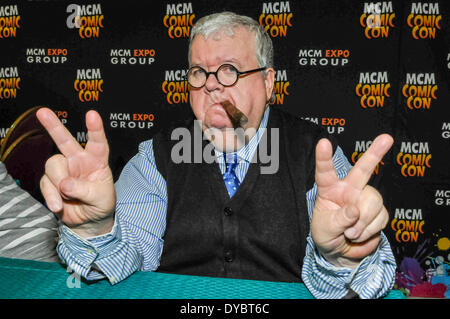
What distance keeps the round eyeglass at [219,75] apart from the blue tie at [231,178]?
27 cm

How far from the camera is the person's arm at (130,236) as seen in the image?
1.01 metres

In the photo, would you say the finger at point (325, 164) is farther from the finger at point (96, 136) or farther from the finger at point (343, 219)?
the finger at point (96, 136)

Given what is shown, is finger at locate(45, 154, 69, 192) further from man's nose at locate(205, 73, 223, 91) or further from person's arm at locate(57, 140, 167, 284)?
man's nose at locate(205, 73, 223, 91)

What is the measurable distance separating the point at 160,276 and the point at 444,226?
268 centimetres

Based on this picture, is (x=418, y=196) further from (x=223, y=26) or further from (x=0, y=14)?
(x=0, y=14)

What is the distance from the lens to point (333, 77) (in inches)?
116

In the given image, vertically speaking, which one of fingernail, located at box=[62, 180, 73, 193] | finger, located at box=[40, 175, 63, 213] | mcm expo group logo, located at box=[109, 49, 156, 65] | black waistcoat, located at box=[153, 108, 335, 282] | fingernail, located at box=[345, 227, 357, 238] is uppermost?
mcm expo group logo, located at box=[109, 49, 156, 65]

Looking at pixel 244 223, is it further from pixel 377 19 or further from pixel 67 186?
pixel 377 19

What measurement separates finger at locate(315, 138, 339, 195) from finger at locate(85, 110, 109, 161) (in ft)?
1.55

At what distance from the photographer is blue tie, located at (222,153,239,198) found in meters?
1.45

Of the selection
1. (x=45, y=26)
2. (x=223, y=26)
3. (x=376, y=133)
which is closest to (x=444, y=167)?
(x=376, y=133)

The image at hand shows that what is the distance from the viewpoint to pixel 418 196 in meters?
2.96

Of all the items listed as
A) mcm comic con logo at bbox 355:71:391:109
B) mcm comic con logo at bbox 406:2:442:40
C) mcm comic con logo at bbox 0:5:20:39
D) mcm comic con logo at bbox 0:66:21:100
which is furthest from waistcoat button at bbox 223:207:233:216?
mcm comic con logo at bbox 0:5:20:39

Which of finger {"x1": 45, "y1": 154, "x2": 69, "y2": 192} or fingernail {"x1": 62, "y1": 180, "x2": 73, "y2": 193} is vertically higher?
finger {"x1": 45, "y1": 154, "x2": 69, "y2": 192}
